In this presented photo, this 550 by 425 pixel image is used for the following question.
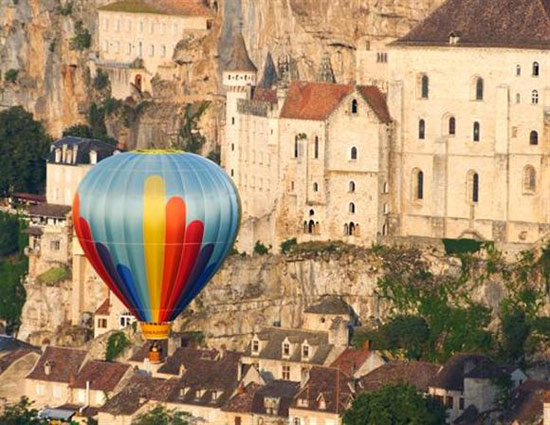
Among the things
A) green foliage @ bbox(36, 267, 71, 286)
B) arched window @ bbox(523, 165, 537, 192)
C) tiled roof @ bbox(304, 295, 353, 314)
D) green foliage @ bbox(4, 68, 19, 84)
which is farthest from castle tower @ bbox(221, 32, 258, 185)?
green foliage @ bbox(4, 68, 19, 84)

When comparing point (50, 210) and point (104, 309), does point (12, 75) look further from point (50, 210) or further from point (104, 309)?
A: point (104, 309)

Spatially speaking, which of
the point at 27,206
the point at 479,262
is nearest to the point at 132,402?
the point at 479,262

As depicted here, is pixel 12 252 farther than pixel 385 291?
Yes

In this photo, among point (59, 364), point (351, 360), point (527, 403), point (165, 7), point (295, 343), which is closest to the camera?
point (527, 403)

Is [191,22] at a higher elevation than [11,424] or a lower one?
higher

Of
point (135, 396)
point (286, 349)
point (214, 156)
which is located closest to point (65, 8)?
point (214, 156)

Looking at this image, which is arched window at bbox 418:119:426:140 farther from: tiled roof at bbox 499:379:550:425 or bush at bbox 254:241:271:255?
tiled roof at bbox 499:379:550:425

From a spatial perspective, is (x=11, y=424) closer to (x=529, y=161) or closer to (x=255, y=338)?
(x=255, y=338)
